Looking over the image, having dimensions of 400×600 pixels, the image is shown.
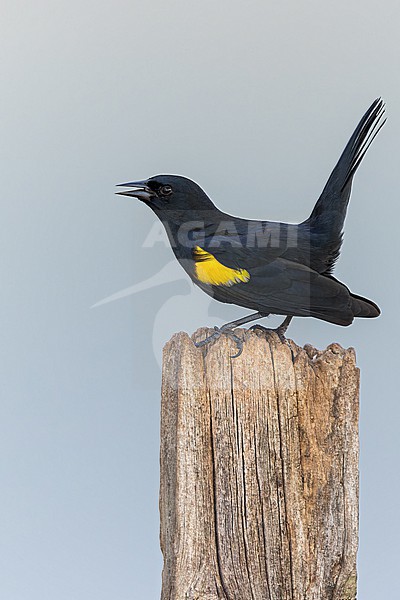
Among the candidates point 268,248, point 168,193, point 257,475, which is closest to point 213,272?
point 268,248

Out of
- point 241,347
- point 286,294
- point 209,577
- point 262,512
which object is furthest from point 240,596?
point 286,294

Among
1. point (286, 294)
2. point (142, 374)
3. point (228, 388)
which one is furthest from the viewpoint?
point (142, 374)

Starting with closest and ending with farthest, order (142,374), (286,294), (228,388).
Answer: (228,388) < (286,294) < (142,374)

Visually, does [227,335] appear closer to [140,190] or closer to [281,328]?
[281,328]

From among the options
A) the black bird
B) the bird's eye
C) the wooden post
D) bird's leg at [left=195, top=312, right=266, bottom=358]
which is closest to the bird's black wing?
the black bird

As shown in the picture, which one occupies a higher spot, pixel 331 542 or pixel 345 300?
pixel 345 300

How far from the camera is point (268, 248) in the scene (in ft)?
8.70

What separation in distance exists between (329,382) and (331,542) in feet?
1.49

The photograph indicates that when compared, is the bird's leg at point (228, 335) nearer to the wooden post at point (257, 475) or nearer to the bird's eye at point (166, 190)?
the wooden post at point (257, 475)

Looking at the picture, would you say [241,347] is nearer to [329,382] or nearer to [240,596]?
[329,382]

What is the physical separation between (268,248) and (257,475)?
754 mm

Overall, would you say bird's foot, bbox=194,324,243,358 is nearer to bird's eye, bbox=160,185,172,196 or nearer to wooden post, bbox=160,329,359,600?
wooden post, bbox=160,329,359,600

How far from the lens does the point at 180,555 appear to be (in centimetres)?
230

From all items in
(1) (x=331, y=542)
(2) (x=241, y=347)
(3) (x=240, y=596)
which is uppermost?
(2) (x=241, y=347)
